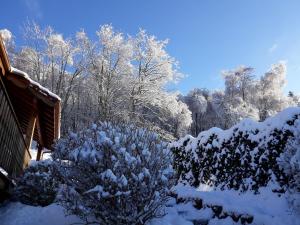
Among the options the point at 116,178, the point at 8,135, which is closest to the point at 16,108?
the point at 8,135

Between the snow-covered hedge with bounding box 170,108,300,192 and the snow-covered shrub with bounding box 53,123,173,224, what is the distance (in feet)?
7.38

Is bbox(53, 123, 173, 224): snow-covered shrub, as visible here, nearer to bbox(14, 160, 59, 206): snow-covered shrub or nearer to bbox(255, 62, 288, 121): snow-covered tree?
bbox(14, 160, 59, 206): snow-covered shrub

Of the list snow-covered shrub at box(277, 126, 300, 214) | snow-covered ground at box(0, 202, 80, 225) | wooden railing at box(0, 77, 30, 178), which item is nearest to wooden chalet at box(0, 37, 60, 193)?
wooden railing at box(0, 77, 30, 178)

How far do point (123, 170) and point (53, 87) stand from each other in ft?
77.7

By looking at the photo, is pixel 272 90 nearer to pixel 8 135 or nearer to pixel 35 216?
pixel 8 135

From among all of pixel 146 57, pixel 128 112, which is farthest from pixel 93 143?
pixel 146 57

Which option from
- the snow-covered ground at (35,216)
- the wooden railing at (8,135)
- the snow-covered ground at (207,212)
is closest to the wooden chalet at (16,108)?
the wooden railing at (8,135)

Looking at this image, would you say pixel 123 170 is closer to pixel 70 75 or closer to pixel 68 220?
pixel 68 220

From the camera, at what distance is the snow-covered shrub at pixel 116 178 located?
493cm

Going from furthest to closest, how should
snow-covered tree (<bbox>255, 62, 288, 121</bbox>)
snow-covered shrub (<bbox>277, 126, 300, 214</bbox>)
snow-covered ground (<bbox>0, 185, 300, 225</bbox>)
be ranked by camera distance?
snow-covered tree (<bbox>255, 62, 288, 121</bbox>) → snow-covered ground (<bbox>0, 185, 300, 225</bbox>) → snow-covered shrub (<bbox>277, 126, 300, 214</bbox>)

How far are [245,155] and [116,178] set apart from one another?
4.29 meters

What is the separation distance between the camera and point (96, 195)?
5.03 m

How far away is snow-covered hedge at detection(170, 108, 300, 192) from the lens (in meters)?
7.09

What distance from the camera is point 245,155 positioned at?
8.17 m
